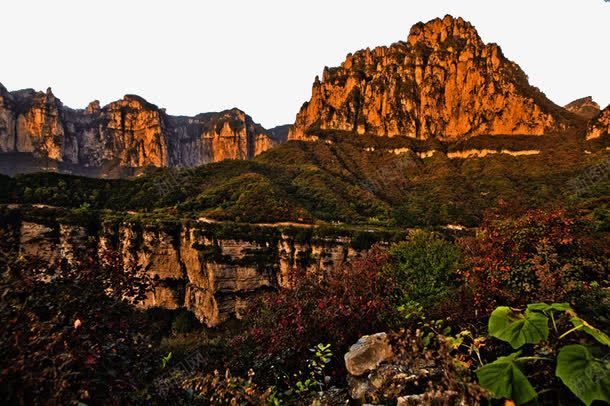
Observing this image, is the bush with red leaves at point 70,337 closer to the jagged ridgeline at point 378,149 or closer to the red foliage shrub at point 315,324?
the red foliage shrub at point 315,324

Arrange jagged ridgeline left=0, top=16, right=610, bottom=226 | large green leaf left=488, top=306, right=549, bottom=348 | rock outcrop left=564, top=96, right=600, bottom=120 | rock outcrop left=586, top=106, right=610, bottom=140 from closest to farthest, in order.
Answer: large green leaf left=488, top=306, right=549, bottom=348 < jagged ridgeline left=0, top=16, right=610, bottom=226 < rock outcrop left=586, top=106, right=610, bottom=140 < rock outcrop left=564, top=96, right=600, bottom=120

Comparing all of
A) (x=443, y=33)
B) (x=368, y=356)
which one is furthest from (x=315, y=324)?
(x=443, y=33)

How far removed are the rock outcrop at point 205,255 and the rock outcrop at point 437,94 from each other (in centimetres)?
8426

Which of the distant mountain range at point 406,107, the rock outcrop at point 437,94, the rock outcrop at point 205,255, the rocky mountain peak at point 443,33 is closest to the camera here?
the rock outcrop at point 205,255

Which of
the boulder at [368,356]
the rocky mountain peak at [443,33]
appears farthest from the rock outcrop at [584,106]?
the boulder at [368,356]

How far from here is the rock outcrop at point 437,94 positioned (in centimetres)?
11306

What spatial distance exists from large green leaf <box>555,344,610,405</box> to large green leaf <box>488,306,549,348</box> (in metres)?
0.22

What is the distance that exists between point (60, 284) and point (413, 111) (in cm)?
13597

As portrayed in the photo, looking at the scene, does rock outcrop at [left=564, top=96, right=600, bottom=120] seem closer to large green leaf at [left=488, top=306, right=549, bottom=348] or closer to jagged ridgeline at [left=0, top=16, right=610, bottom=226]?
jagged ridgeline at [left=0, top=16, right=610, bottom=226]

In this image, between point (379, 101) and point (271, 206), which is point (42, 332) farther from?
point (379, 101)

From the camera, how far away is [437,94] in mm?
126875

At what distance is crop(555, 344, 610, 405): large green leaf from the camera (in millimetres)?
1676

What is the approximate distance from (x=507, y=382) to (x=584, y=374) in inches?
15.0

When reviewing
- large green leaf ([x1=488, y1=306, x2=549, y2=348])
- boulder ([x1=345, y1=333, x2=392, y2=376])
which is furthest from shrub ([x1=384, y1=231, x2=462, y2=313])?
large green leaf ([x1=488, y1=306, x2=549, y2=348])
